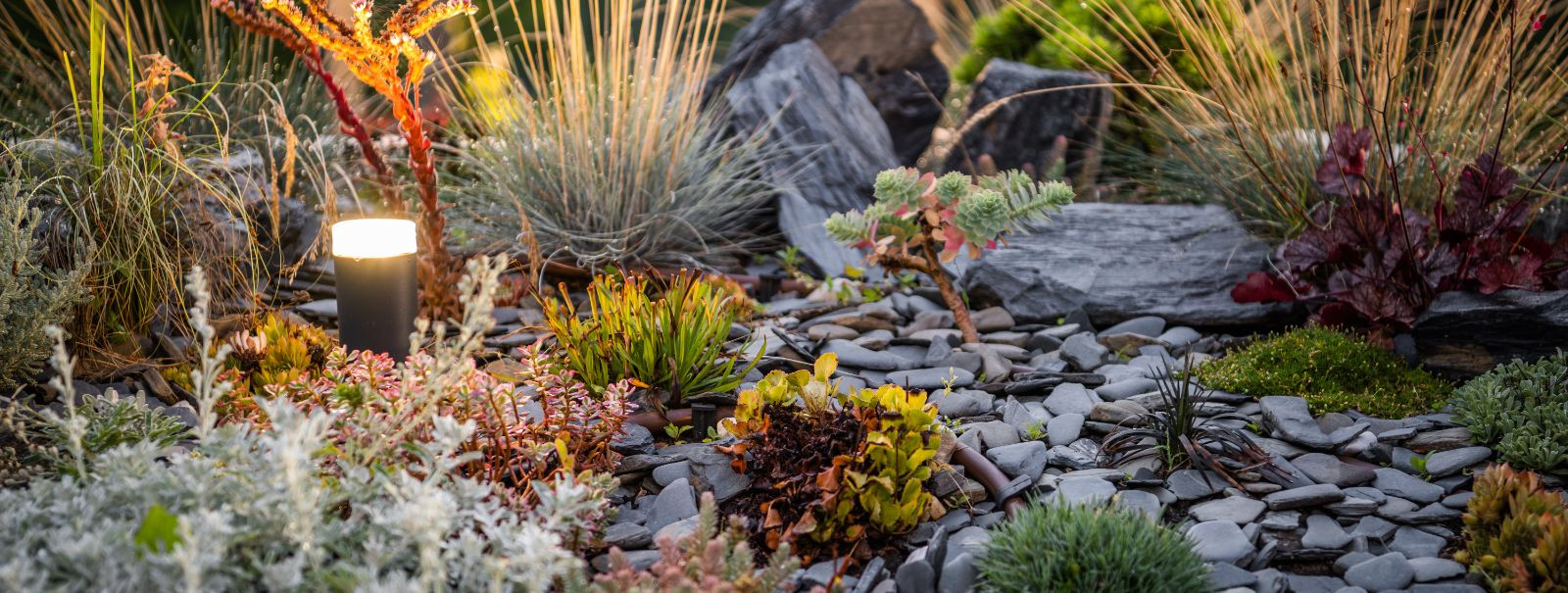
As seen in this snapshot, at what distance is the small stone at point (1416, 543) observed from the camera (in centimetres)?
201

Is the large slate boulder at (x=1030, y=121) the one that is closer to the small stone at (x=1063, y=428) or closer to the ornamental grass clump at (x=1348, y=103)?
the ornamental grass clump at (x=1348, y=103)

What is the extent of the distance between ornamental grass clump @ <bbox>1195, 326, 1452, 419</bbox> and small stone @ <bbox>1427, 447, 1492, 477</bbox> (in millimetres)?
283

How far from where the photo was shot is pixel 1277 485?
7.25 feet

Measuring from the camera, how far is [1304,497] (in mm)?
2123

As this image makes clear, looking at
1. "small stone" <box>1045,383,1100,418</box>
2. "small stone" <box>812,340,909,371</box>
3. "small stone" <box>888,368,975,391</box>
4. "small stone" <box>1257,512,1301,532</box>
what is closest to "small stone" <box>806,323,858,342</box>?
"small stone" <box>812,340,909,371</box>

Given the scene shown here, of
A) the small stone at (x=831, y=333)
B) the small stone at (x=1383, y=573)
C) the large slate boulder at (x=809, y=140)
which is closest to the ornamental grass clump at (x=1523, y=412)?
the small stone at (x=1383, y=573)

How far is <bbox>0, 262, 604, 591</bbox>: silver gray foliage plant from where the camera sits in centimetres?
142

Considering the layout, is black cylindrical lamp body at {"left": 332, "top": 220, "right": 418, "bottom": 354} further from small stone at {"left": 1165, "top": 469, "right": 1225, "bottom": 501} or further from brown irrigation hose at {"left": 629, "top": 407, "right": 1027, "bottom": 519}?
small stone at {"left": 1165, "top": 469, "right": 1225, "bottom": 501}

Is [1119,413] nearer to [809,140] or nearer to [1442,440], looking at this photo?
[1442,440]

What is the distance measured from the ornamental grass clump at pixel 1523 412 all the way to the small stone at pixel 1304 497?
1.45 feet

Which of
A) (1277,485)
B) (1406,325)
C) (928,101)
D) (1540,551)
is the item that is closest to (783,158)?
(928,101)

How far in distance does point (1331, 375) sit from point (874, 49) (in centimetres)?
360

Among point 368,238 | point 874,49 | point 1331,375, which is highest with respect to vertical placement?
point 874,49

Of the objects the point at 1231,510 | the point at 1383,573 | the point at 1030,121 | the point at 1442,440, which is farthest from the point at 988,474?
the point at 1030,121
